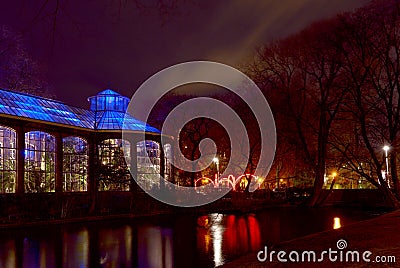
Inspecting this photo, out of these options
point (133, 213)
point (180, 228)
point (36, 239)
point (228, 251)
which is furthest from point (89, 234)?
point (133, 213)

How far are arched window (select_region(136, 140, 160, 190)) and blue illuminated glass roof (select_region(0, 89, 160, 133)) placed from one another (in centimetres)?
137

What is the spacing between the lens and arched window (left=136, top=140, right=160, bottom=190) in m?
36.5

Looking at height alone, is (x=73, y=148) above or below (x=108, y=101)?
below

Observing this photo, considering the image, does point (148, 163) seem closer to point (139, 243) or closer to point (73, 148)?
point (73, 148)

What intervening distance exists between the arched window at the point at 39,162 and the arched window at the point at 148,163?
756 cm

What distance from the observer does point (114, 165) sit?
1326 inches

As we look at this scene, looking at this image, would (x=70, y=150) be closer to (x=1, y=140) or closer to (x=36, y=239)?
(x=1, y=140)

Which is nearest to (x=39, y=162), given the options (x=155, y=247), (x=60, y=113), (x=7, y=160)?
(x=7, y=160)

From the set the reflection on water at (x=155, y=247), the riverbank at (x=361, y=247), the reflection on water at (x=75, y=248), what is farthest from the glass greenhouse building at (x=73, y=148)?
the riverbank at (x=361, y=247)

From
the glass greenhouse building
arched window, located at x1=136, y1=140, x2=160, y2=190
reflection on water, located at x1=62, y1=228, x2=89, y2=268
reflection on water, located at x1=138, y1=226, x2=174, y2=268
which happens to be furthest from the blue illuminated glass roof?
reflection on water, located at x1=138, y1=226, x2=174, y2=268

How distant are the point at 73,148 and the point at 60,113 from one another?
261 cm

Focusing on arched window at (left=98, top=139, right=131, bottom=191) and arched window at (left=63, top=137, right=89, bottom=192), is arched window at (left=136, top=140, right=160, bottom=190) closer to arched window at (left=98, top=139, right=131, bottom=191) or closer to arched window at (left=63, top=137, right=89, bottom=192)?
arched window at (left=98, top=139, right=131, bottom=191)

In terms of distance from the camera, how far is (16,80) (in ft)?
117

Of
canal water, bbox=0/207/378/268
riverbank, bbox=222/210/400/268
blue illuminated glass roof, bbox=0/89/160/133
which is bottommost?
canal water, bbox=0/207/378/268
